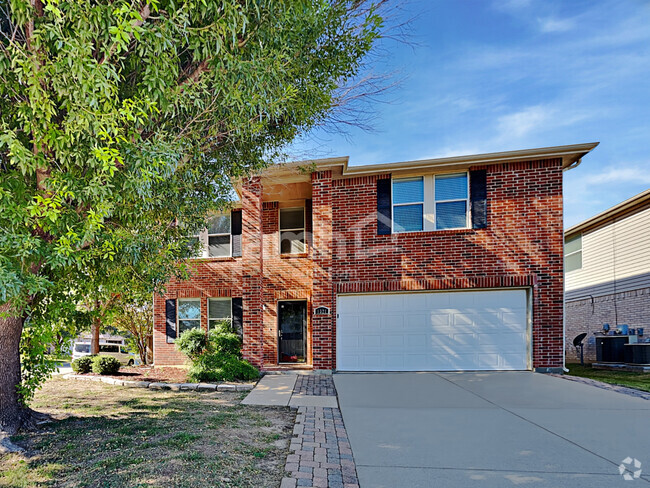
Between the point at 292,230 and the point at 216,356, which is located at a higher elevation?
the point at 292,230

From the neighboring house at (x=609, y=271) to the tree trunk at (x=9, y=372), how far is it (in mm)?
15419

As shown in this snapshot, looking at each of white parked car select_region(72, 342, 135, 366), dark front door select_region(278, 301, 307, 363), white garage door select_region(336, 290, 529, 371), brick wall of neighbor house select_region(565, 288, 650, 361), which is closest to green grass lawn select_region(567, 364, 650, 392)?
white garage door select_region(336, 290, 529, 371)

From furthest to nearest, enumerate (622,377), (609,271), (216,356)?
1. (609,271)
2. (622,377)
3. (216,356)

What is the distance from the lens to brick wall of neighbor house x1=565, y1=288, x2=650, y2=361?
37.6 ft

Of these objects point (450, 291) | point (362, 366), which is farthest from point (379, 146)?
point (362, 366)

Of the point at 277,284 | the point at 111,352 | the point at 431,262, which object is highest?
the point at 431,262

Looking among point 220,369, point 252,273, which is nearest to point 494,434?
point 220,369

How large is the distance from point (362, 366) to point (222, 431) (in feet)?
17.5

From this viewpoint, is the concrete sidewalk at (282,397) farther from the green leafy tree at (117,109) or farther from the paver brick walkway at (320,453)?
the green leafy tree at (117,109)

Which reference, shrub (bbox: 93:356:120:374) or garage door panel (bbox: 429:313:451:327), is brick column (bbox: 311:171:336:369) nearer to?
garage door panel (bbox: 429:313:451:327)

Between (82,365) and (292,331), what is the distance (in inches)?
229

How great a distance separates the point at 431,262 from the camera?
30.8 feet

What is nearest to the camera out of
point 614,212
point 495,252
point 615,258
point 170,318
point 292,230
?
point 495,252

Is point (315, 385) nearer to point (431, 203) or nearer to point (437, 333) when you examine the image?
point (437, 333)
